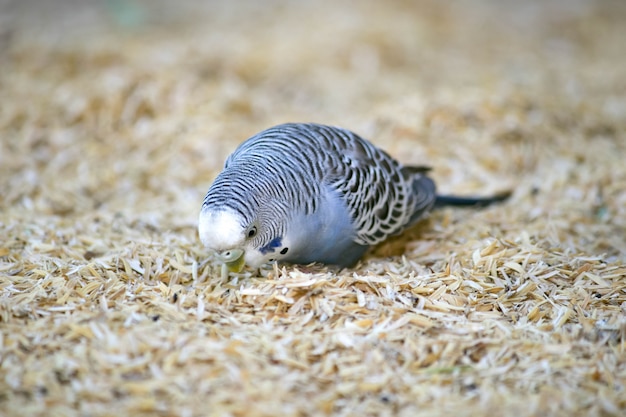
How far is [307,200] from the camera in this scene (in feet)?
12.5

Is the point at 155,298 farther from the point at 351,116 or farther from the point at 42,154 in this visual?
the point at 351,116

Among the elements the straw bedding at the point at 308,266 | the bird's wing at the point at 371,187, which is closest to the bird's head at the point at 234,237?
the straw bedding at the point at 308,266

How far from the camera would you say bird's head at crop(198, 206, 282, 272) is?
3.31 meters

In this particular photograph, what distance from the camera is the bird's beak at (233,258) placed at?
3553mm

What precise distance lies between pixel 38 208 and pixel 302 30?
563cm

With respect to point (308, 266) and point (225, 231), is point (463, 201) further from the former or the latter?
point (225, 231)

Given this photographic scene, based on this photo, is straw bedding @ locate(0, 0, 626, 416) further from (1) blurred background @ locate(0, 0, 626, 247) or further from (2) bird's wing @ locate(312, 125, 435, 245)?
(2) bird's wing @ locate(312, 125, 435, 245)

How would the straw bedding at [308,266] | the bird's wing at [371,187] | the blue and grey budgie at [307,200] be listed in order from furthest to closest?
the bird's wing at [371,187]
the blue and grey budgie at [307,200]
the straw bedding at [308,266]

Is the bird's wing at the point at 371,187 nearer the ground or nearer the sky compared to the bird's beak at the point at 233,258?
nearer the sky

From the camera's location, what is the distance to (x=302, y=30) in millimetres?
9695

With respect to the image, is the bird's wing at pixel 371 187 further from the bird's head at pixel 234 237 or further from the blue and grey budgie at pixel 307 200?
the bird's head at pixel 234 237

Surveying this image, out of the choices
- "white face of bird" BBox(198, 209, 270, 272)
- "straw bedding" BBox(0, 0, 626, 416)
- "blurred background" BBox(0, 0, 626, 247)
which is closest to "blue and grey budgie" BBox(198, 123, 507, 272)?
"white face of bird" BBox(198, 209, 270, 272)

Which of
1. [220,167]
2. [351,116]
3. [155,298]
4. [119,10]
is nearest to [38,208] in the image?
[220,167]

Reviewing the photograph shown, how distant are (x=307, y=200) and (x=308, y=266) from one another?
0.50 m
